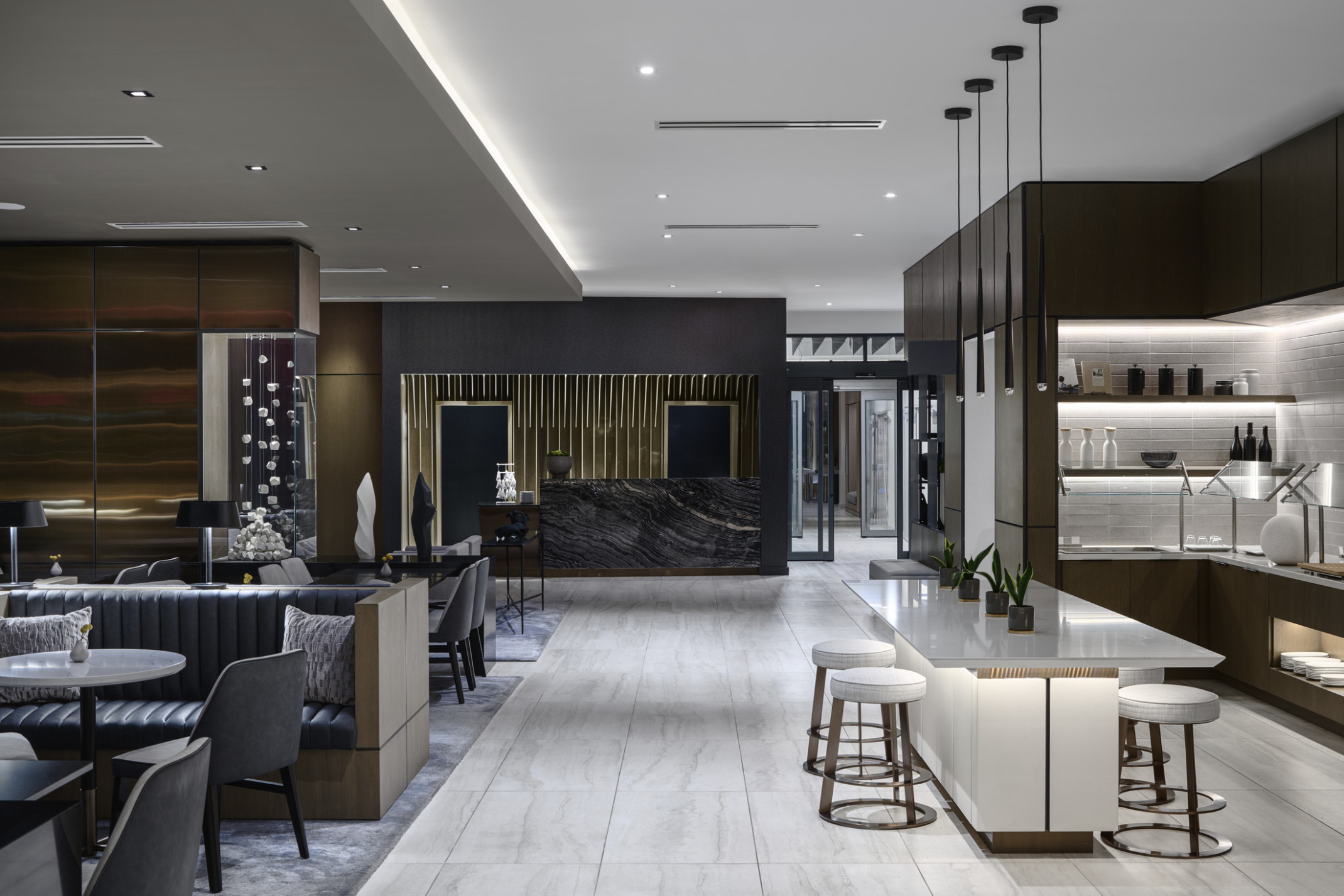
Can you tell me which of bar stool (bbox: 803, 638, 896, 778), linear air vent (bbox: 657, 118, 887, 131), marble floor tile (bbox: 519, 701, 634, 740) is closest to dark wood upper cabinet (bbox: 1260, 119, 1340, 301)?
linear air vent (bbox: 657, 118, 887, 131)

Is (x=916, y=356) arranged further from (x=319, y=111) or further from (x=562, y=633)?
(x=319, y=111)

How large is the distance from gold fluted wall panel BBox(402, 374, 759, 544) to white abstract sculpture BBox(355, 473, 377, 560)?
15.1ft

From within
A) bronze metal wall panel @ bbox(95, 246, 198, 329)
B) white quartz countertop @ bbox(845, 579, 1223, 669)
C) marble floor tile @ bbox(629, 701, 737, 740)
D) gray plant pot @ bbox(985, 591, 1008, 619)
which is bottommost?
marble floor tile @ bbox(629, 701, 737, 740)

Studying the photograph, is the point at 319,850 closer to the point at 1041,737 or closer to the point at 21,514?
the point at 1041,737

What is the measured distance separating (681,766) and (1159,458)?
12.8ft

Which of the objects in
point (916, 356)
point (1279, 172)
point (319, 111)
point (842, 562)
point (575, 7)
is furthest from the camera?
point (842, 562)

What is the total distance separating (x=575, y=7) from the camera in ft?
13.1

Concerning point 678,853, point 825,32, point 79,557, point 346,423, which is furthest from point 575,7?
point 346,423

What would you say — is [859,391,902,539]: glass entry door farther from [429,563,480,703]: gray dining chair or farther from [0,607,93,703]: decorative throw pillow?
[0,607,93,703]: decorative throw pillow

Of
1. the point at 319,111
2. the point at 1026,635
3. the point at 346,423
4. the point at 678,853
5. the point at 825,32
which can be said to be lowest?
the point at 678,853

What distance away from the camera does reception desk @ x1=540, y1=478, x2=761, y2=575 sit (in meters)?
12.2

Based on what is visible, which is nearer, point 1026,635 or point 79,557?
point 1026,635

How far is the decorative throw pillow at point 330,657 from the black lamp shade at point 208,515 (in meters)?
1.69

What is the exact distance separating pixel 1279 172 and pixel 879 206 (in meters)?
2.52
